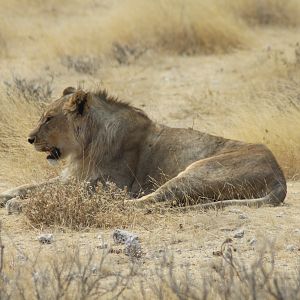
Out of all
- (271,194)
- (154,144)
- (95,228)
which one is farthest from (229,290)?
(154,144)

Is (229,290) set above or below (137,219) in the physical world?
above

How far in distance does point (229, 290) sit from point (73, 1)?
1873 centimetres

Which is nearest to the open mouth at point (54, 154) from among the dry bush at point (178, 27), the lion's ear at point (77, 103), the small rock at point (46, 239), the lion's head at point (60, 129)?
the lion's head at point (60, 129)

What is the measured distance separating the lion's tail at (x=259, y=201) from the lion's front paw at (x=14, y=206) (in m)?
1.32

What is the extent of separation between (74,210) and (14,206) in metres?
0.86

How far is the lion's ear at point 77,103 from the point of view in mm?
9594

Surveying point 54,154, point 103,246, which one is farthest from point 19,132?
point 103,246

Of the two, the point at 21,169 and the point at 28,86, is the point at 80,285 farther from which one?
the point at 28,86

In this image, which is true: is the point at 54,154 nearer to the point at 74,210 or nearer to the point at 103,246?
the point at 74,210

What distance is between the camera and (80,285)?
236 inches

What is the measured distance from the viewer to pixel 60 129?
9.59 metres

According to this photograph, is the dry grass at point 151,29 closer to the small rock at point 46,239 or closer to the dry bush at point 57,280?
the small rock at point 46,239

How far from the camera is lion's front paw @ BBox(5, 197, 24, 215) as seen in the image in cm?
879

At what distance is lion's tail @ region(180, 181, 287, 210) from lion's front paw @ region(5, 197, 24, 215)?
1319mm
